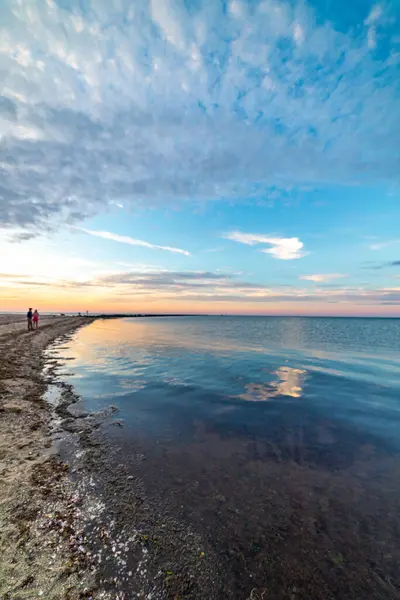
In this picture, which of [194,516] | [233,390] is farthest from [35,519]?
[233,390]

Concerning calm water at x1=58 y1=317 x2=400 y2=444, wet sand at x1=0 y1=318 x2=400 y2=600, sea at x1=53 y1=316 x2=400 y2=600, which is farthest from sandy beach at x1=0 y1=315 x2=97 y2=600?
calm water at x1=58 y1=317 x2=400 y2=444

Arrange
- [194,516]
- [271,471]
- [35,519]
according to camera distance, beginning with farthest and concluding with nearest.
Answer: [271,471]
[194,516]
[35,519]

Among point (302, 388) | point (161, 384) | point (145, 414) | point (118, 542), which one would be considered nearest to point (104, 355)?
point (161, 384)

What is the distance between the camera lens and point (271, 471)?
741 centimetres

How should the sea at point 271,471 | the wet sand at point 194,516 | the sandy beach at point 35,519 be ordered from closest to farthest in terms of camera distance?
the sandy beach at point 35,519, the wet sand at point 194,516, the sea at point 271,471

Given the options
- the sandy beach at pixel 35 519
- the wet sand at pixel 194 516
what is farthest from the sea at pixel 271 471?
the sandy beach at pixel 35 519

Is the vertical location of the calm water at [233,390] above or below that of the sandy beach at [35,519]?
below

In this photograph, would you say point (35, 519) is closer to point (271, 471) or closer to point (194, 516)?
point (194, 516)

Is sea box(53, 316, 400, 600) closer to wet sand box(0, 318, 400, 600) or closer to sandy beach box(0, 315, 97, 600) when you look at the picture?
wet sand box(0, 318, 400, 600)

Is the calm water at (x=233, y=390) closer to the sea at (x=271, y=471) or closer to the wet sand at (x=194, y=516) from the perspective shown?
the sea at (x=271, y=471)

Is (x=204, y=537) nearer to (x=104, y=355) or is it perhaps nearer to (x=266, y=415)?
(x=266, y=415)

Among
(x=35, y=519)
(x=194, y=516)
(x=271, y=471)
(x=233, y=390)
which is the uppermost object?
(x=35, y=519)

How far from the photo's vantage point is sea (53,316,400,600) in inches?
177

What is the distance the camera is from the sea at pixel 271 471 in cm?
451
